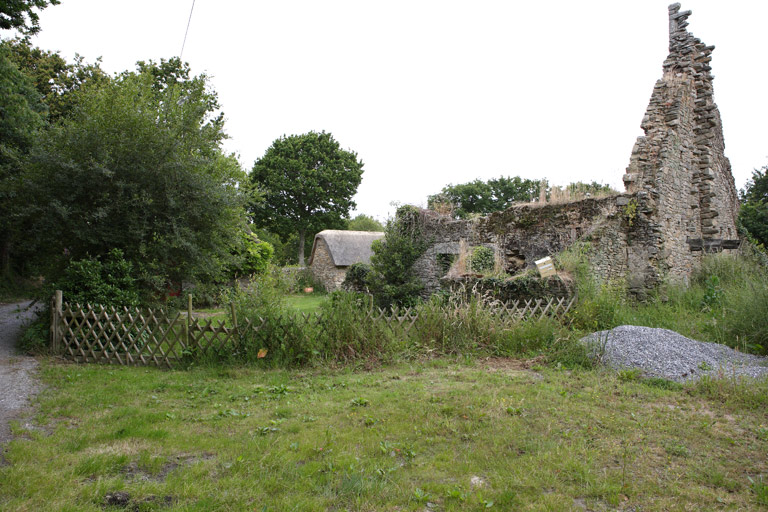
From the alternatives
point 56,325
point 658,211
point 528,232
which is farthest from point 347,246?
point 56,325

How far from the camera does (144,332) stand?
8031 mm

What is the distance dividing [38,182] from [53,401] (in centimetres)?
588

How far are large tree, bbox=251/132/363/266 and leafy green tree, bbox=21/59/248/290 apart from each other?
2626 centimetres

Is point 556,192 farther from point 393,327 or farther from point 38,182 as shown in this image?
point 38,182

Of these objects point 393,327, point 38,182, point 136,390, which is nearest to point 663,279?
point 393,327

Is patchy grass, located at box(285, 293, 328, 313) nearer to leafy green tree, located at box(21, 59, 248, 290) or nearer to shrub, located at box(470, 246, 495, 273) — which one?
leafy green tree, located at box(21, 59, 248, 290)

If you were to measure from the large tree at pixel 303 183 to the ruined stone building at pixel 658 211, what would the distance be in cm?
2341

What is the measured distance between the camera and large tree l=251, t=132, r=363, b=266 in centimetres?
3656

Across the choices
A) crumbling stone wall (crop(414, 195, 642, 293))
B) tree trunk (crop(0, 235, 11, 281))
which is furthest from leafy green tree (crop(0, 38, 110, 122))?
crumbling stone wall (crop(414, 195, 642, 293))

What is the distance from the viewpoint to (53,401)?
542 centimetres

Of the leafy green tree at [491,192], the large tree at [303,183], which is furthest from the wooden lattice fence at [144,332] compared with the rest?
Result: the leafy green tree at [491,192]

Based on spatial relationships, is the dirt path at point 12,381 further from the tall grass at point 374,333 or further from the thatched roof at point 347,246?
the thatched roof at point 347,246

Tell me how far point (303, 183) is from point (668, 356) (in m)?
32.9

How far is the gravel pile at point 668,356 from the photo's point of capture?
237 inches
